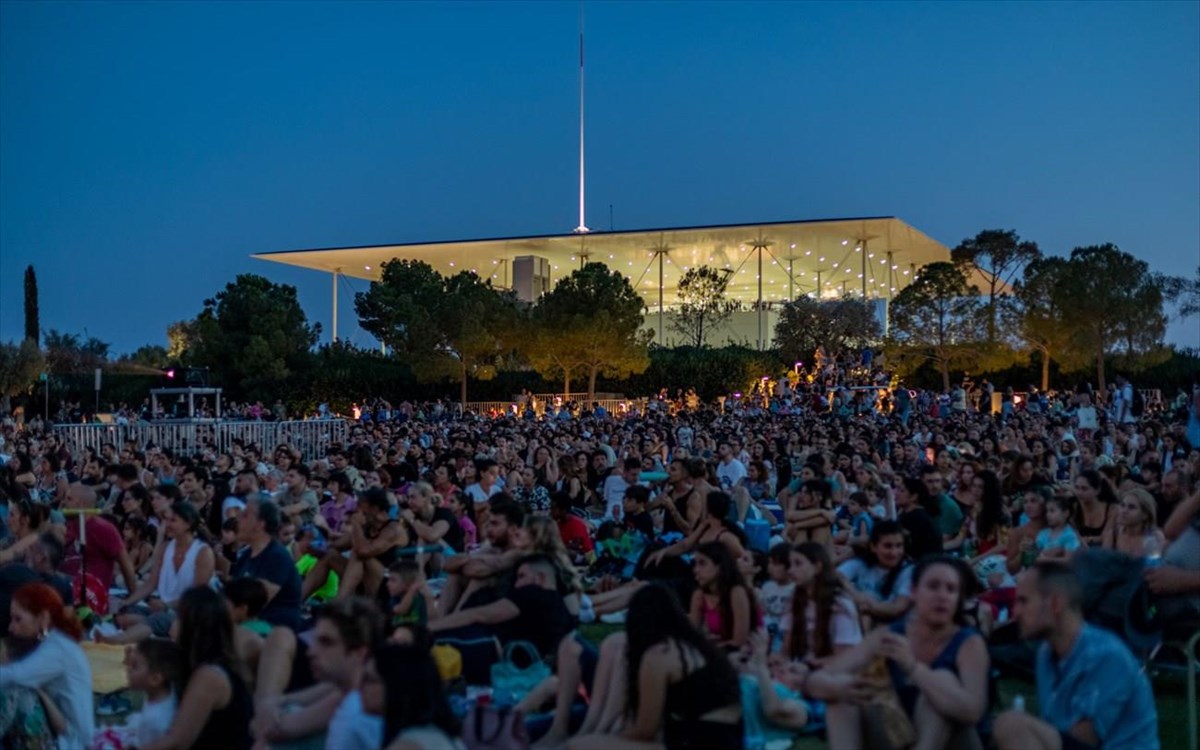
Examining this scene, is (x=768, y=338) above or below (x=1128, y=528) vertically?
above

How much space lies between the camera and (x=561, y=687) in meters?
5.45

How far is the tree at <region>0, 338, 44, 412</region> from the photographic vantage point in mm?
47531

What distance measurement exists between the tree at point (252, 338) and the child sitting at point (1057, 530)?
48733 millimetres

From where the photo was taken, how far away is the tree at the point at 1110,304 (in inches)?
1663

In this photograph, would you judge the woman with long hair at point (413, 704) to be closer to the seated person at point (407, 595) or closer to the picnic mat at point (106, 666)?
the seated person at point (407, 595)

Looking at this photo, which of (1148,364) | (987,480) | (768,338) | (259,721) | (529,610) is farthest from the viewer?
(768,338)

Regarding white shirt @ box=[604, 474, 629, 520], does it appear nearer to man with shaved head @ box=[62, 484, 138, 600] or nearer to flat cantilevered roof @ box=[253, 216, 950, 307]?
man with shaved head @ box=[62, 484, 138, 600]

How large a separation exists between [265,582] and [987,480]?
605 cm

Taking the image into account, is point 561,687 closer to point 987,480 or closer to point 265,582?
point 265,582

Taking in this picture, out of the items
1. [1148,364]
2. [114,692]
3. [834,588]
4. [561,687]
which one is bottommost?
[114,692]

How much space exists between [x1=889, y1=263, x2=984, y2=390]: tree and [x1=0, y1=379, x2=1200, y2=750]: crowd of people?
35235mm

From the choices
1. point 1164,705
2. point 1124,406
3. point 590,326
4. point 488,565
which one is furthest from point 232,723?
point 590,326

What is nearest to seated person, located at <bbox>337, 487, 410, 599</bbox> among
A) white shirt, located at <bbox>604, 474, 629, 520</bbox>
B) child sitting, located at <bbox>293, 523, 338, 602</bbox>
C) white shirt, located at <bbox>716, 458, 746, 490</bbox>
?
child sitting, located at <bbox>293, 523, 338, 602</bbox>

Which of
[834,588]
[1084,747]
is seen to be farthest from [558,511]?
[1084,747]
